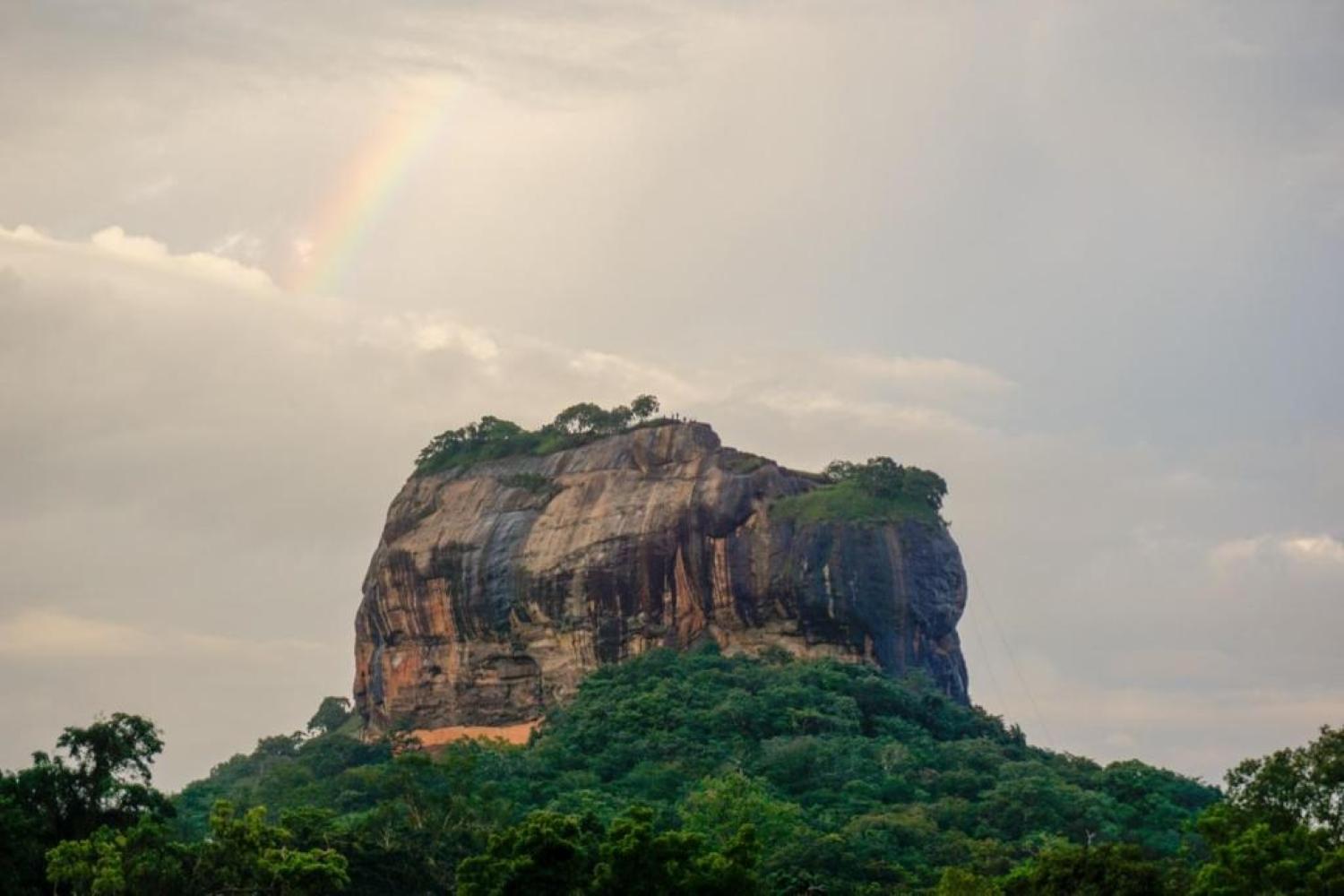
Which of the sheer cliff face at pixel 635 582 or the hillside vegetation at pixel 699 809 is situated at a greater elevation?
the sheer cliff face at pixel 635 582

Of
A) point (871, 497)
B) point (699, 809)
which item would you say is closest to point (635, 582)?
point (871, 497)

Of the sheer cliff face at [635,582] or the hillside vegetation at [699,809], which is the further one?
the sheer cliff face at [635,582]

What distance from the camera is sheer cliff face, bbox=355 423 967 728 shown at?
87.4m

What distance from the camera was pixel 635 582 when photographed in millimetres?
88250

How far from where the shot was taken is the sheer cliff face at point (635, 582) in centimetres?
8738

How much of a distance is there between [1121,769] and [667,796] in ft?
50.7

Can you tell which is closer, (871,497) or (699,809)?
(699,809)

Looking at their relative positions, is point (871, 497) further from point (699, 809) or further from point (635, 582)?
point (699, 809)

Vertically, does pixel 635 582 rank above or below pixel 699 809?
above

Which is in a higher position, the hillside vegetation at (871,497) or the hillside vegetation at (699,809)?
the hillside vegetation at (871,497)

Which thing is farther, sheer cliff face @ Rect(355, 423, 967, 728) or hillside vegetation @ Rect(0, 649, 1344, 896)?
sheer cliff face @ Rect(355, 423, 967, 728)

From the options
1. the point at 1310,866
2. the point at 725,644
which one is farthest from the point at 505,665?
the point at 1310,866

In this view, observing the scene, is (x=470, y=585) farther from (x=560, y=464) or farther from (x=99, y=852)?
(x=99, y=852)

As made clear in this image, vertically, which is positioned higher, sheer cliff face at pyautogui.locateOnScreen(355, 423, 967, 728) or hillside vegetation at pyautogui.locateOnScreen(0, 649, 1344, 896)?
sheer cliff face at pyautogui.locateOnScreen(355, 423, 967, 728)
